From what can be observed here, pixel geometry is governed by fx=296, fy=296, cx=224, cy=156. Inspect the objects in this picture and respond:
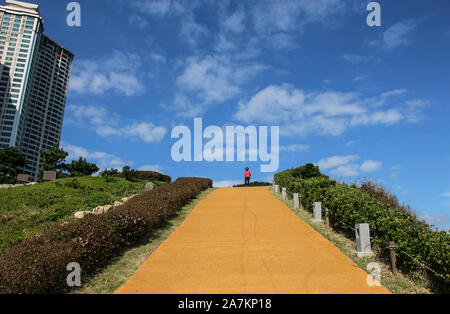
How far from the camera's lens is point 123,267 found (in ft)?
25.2

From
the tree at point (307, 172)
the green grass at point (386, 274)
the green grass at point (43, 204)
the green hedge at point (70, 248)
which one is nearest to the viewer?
the green hedge at point (70, 248)

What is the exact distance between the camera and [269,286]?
6.19m

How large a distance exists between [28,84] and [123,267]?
118125 mm

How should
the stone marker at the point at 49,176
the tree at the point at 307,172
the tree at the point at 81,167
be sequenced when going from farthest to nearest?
the tree at the point at 81,167, the stone marker at the point at 49,176, the tree at the point at 307,172

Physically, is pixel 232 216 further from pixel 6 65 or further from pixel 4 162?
pixel 6 65

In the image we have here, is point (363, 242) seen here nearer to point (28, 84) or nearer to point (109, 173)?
point (109, 173)

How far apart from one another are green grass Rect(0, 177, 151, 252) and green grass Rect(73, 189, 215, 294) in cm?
415

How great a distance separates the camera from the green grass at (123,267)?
6.48 m

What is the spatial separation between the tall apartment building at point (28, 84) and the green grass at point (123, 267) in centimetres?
10225

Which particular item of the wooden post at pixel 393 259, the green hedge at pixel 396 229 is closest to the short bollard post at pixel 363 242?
the green hedge at pixel 396 229

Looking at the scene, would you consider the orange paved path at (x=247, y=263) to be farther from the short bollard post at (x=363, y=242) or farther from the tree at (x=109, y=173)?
the tree at (x=109, y=173)
